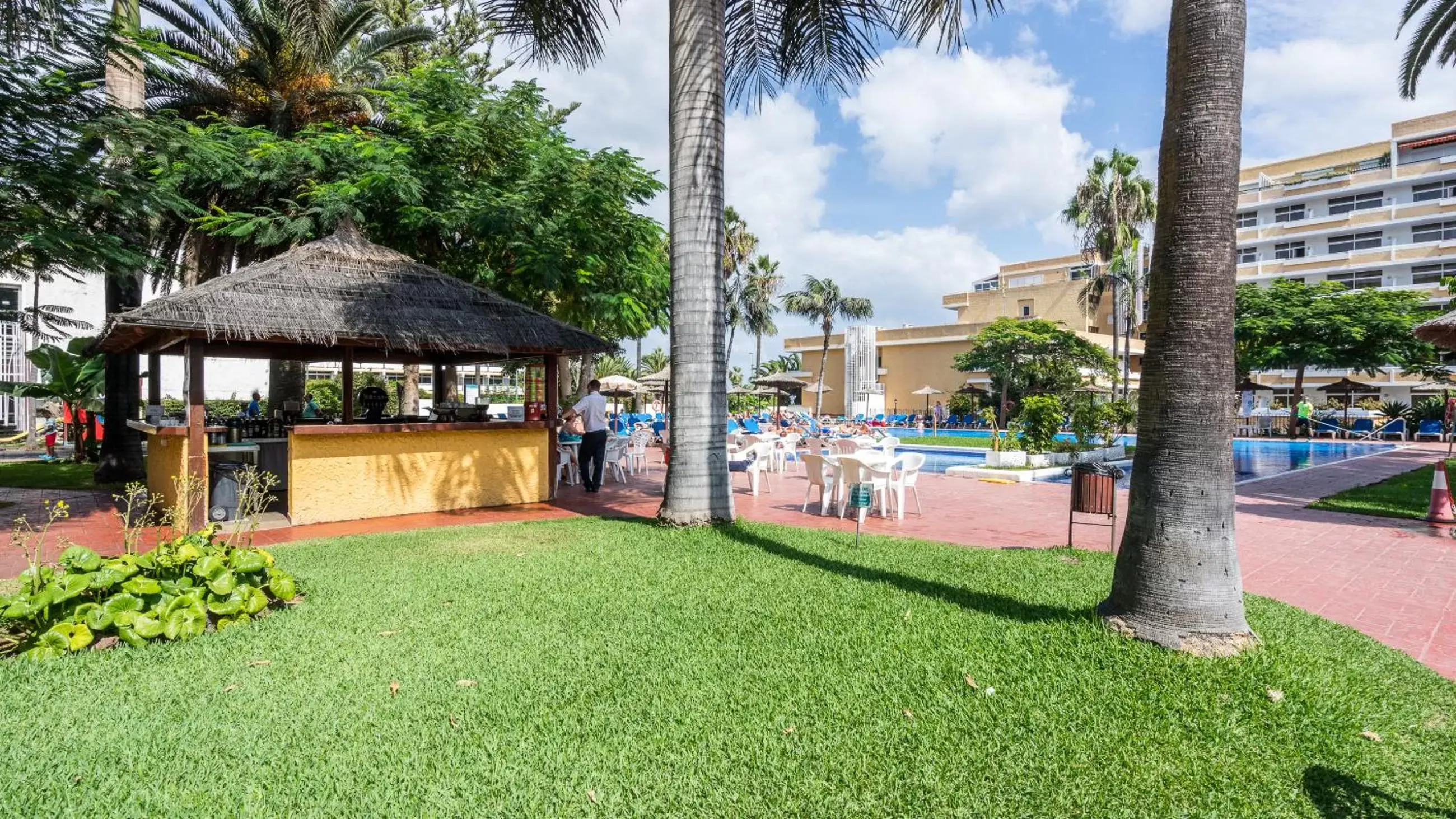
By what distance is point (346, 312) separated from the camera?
9.40 m

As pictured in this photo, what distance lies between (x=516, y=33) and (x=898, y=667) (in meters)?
9.41

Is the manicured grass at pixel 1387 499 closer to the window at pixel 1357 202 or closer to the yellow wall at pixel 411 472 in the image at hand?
the yellow wall at pixel 411 472

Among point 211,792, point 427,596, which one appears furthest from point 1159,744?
point 427,596

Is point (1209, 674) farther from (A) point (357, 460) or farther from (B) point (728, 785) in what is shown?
(A) point (357, 460)

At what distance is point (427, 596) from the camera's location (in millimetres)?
5891

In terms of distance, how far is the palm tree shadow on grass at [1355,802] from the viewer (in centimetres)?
291

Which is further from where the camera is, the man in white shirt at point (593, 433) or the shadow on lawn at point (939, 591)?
the man in white shirt at point (593, 433)

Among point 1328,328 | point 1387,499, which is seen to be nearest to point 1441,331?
point 1387,499

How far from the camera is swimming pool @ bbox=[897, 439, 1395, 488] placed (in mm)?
18344

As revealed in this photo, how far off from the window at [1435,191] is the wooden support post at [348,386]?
58506mm

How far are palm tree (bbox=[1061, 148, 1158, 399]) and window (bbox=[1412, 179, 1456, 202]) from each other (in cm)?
2284

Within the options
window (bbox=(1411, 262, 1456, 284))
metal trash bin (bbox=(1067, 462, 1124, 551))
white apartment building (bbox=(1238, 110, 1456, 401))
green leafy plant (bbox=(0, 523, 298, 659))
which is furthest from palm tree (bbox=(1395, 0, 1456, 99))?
window (bbox=(1411, 262, 1456, 284))

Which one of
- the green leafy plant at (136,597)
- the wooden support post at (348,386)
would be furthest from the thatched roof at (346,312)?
the green leafy plant at (136,597)

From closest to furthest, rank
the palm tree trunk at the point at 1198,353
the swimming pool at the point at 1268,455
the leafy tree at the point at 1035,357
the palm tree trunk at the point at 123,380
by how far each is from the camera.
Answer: the palm tree trunk at the point at 1198,353 < the palm tree trunk at the point at 123,380 < the swimming pool at the point at 1268,455 < the leafy tree at the point at 1035,357
